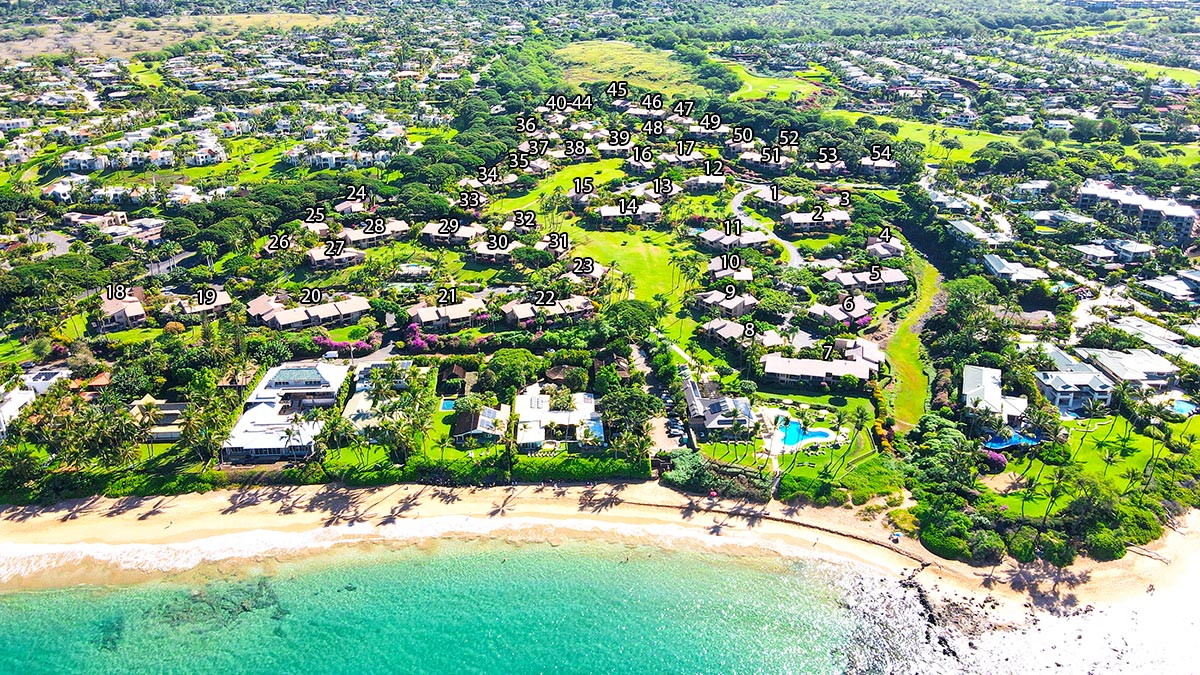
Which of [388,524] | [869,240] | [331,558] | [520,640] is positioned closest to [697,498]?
[520,640]

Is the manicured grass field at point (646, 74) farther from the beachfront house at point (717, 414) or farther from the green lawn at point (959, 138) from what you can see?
the beachfront house at point (717, 414)

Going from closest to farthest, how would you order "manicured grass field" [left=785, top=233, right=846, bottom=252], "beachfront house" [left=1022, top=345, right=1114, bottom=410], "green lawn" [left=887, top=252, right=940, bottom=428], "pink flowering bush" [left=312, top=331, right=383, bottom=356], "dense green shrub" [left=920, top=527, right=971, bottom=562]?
"dense green shrub" [left=920, top=527, right=971, bottom=562] → "beachfront house" [left=1022, top=345, right=1114, bottom=410] → "green lawn" [left=887, top=252, right=940, bottom=428] → "pink flowering bush" [left=312, top=331, right=383, bottom=356] → "manicured grass field" [left=785, top=233, right=846, bottom=252]

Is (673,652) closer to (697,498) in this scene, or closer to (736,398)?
(697,498)

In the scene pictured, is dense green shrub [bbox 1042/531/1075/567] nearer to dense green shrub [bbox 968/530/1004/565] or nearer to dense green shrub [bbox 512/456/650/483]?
dense green shrub [bbox 968/530/1004/565]

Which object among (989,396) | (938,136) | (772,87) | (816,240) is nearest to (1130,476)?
(989,396)

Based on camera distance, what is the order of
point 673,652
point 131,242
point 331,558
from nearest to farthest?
point 673,652 < point 331,558 < point 131,242

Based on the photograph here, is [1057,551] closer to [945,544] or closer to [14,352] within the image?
[945,544]

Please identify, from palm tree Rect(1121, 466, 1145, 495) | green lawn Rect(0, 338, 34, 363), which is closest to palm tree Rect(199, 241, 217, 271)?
green lawn Rect(0, 338, 34, 363)
